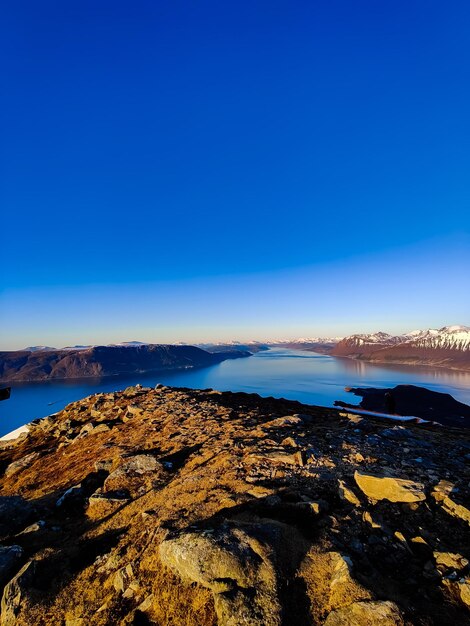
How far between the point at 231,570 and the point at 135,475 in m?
3.73

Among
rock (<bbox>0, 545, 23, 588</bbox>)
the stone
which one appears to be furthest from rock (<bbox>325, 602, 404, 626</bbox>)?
the stone

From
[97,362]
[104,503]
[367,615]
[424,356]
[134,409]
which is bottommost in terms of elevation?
[424,356]

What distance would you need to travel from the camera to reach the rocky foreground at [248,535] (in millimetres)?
2982

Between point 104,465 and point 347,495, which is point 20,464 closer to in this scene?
point 104,465

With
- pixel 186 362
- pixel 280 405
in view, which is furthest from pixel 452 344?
pixel 280 405

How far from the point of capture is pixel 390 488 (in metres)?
4.71

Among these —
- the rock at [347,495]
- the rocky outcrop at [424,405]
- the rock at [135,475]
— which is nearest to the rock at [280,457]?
the rock at [347,495]

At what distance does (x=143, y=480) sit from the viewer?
20.0 feet

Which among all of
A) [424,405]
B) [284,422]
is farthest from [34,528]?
[424,405]

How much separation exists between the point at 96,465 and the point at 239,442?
356cm

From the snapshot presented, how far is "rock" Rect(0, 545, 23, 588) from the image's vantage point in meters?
3.75

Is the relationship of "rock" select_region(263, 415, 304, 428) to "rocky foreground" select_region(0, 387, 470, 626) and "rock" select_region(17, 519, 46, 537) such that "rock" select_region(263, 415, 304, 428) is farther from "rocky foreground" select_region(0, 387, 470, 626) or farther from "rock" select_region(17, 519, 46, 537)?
"rock" select_region(17, 519, 46, 537)

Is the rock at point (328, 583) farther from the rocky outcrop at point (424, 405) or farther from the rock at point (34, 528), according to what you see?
the rocky outcrop at point (424, 405)

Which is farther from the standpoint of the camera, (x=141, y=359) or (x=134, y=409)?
(x=141, y=359)
